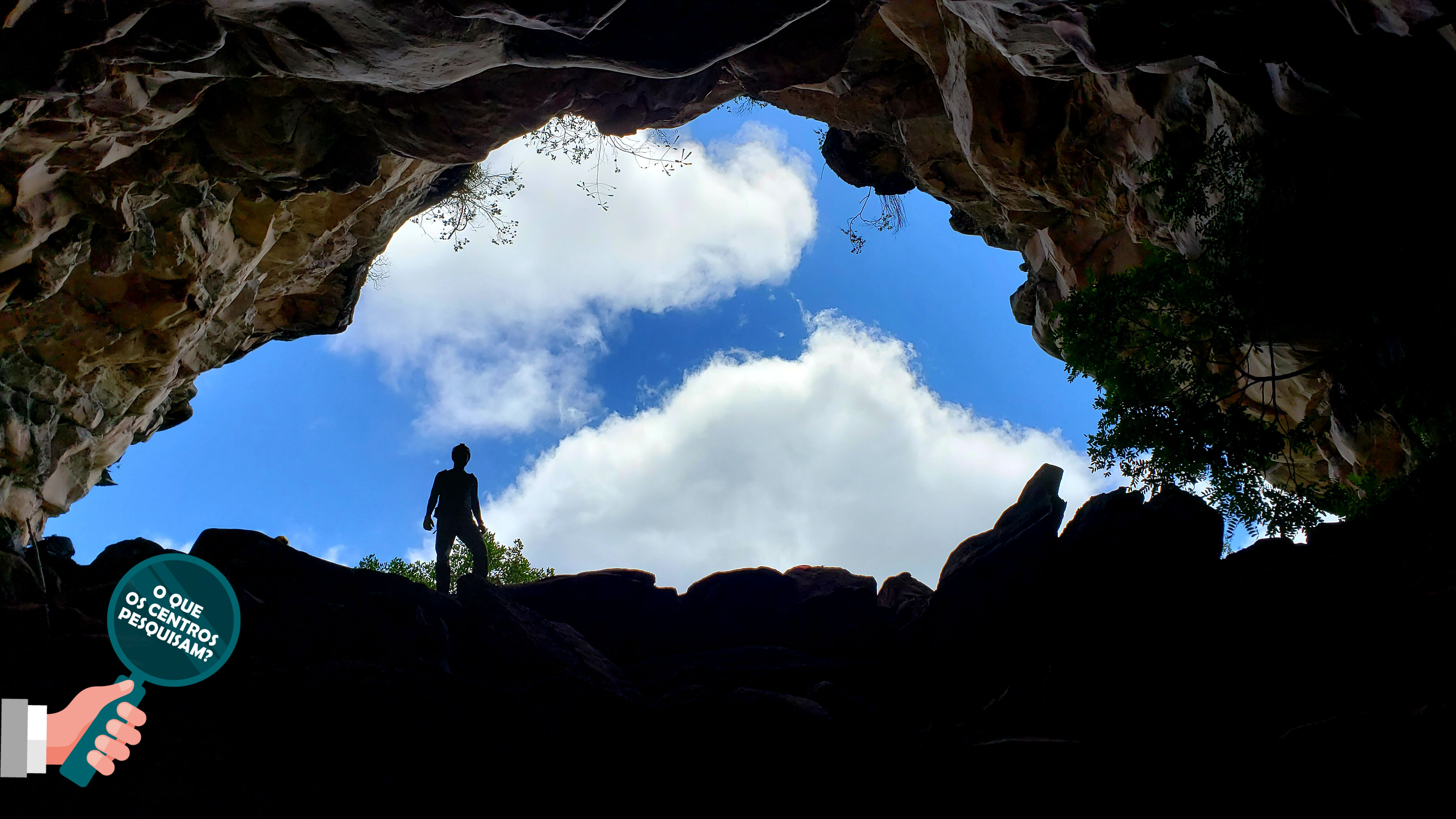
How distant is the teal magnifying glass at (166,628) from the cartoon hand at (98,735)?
0.06 meters

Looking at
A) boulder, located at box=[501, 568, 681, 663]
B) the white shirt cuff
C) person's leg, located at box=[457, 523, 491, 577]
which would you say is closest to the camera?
the white shirt cuff

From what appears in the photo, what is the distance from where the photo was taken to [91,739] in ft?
25.9

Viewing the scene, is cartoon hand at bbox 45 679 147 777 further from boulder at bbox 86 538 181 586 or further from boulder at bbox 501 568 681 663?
boulder at bbox 501 568 681 663

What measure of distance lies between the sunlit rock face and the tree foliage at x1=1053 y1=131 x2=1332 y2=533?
689 millimetres

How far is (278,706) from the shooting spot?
27.5 ft

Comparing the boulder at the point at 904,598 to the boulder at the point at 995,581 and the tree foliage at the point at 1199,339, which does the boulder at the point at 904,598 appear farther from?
the tree foliage at the point at 1199,339

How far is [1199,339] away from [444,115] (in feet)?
43.6

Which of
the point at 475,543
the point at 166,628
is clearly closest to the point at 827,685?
the point at 475,543

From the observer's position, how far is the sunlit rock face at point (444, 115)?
7828 mm

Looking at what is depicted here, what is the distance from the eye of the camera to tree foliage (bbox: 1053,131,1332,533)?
33.7 feet

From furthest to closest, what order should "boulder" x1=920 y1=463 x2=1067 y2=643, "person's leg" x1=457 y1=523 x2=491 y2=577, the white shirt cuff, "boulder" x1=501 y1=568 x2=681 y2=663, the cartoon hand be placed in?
"boulder" x1=501 y1=568 x2=681 y2=663 → "person's leg" x1=457 y1=523 x2=491 y2=577 → "boulder" x1=920 y1=463 x2=1067 y2=643 → the cartoon hand → the white shirt cuff

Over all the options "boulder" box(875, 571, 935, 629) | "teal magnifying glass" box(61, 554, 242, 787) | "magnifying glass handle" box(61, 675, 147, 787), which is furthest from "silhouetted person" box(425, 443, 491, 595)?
"boulder" box(875, 571, 935, 629)

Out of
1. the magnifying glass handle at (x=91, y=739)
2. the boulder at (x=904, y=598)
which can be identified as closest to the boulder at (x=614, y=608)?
the boulder at (x=904, y=598)

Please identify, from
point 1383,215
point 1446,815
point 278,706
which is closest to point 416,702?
point 278,706
